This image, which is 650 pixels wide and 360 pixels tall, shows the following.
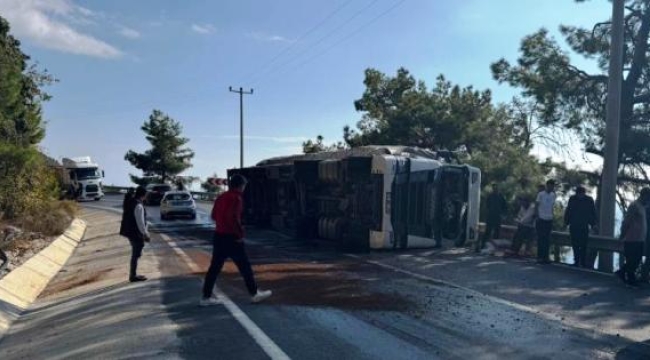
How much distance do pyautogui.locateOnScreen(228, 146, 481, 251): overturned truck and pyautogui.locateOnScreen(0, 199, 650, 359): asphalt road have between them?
2083 millimetres

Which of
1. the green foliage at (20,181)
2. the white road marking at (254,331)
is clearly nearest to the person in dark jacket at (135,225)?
the white road marking at (254,331)

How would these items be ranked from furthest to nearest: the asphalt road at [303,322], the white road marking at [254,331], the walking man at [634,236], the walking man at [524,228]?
the walking man at [524,228]
the walking man at [634,236]
the asphalt road at [303,322]
the white road marking at [254,331]

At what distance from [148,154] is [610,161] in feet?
183

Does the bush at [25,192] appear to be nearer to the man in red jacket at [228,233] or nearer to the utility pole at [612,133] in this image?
the man in red jacket at [228,233]

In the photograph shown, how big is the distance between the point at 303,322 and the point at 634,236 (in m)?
6.36

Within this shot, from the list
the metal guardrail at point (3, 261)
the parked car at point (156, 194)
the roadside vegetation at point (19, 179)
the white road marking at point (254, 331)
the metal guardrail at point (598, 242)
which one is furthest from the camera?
the parked car at point (156, 194)

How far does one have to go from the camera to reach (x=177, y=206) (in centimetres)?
3002

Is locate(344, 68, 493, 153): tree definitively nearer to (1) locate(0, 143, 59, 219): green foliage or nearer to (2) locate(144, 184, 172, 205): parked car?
(2) locate(144, 184, 172, 205): parked car

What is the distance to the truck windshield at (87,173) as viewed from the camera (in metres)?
48.2

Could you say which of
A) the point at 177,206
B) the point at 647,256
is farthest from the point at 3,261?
the point at 177,206

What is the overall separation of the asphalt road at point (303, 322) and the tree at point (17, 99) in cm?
998

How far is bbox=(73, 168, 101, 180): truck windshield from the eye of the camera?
48228 millimetres

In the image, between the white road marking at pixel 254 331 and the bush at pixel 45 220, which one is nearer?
the white road marking at pixel 254 331

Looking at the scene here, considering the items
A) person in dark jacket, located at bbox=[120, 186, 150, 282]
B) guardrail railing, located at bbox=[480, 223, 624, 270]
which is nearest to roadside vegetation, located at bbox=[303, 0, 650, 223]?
guardrail railing, located at bbox=[480, 223, 624, 270]
